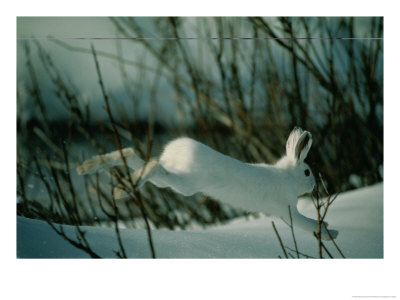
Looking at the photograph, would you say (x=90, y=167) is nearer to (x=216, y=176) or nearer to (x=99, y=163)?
(x=99, y=163)

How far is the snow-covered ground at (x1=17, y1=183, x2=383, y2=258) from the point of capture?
1.53 metres

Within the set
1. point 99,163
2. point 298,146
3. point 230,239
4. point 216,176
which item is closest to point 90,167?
point 99,163

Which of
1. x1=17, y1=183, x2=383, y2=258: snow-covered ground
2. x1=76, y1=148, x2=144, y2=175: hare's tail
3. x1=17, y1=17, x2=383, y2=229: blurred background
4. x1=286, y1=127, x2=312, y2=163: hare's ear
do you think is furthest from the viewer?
x1=17, y1=17, x2=383, y2=229: blurred background

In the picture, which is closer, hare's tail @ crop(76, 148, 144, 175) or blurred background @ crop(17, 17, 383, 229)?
hare's tail @ crop(76, 148, 144, 175)

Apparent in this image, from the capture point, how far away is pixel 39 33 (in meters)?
1.81

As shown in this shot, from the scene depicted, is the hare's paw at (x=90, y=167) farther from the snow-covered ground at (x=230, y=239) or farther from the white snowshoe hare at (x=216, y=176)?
the snow-covered ground at (x=230, y=239)

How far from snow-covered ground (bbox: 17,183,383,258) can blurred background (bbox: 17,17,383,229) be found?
176 millimetres

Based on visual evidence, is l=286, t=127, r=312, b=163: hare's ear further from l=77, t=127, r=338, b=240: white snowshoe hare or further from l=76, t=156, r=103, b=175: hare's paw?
l=76, t=156, r=103, b=175: hare's paw

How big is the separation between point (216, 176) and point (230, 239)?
0.40 meters

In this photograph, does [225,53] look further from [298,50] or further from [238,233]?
[238,233]

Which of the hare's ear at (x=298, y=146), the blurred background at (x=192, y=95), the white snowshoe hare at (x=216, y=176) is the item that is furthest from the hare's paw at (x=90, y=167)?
the hare's ear at (x=298, y=146)

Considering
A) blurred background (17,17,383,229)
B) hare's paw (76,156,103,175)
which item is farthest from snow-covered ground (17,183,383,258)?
hare's paw (76,156,103,175)

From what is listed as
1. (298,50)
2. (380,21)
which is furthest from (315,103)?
(380,21)
